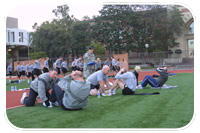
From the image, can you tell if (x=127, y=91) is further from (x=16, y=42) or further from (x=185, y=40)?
(x=16, y=42)

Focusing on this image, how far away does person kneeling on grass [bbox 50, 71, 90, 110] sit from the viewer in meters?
5.15

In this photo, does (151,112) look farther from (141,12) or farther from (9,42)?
(9,42)

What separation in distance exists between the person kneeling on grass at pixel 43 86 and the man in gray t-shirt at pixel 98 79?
1852mm

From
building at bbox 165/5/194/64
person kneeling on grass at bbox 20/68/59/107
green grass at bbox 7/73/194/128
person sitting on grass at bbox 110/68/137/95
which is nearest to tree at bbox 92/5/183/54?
building at bbox 165/5/194/64

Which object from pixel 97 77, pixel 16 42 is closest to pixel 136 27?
pixel 16 42

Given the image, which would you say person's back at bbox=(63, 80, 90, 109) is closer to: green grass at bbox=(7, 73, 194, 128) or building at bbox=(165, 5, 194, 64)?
green grass at bbox=(7, 73, 194, 128)

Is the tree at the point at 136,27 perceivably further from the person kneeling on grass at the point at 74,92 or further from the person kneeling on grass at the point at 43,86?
the person kneeling on grass at the point at 74,92

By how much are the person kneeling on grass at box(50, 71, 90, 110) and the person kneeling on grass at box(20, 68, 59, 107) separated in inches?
22.8

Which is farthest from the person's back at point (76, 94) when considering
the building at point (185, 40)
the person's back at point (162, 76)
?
the building at point (185, 40)

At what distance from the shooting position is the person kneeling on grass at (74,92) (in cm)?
515

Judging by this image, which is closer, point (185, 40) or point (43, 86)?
point (43, 86)

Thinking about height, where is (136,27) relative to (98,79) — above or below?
above

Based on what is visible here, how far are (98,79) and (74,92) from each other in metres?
2.59

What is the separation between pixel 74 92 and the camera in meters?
5.14
